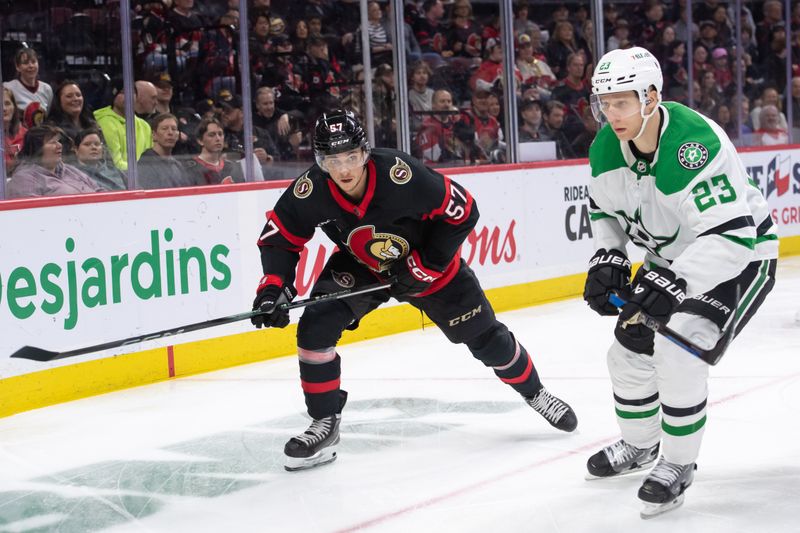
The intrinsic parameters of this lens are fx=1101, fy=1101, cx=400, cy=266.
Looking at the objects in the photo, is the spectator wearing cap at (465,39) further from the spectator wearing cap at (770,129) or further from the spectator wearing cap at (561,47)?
the spectator wearing cap at (770,129)

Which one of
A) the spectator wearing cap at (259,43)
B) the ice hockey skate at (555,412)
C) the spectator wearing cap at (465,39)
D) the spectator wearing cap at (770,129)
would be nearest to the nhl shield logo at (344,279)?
the ice hockey skate at (555,412)

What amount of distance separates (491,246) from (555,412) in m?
2.90

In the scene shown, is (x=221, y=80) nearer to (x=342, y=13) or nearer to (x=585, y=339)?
(x=342, y=13)

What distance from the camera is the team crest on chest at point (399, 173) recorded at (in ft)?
10.7

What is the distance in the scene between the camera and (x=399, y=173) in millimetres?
3262

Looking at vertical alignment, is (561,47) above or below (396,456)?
above

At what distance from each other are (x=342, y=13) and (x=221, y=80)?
0.92 meters

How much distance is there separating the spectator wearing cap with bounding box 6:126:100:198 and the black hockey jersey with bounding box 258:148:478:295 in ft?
5.34

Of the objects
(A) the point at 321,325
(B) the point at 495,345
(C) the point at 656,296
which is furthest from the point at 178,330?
(C) the point at 656,296

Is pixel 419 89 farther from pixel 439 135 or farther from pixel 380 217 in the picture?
pixel 380 217

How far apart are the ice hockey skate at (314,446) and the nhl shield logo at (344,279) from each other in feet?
1.34

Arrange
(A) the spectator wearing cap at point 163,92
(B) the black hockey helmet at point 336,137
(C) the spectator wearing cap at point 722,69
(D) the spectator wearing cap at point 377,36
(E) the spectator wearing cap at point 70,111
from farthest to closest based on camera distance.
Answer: (C) the spectator wearing cap at point 722,69 → (D) the spectator wearing cap at point 377,36 → (A) the spectator wearing cap at point 163,92 → (E) the spectator wearing cap at point 70,111 → (B) the black hockey helmet at point 336,137

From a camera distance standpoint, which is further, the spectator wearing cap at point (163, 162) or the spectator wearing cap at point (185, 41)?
the spectator wearing cap at point (185, 41)

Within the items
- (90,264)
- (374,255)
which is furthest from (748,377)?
(90,264)
